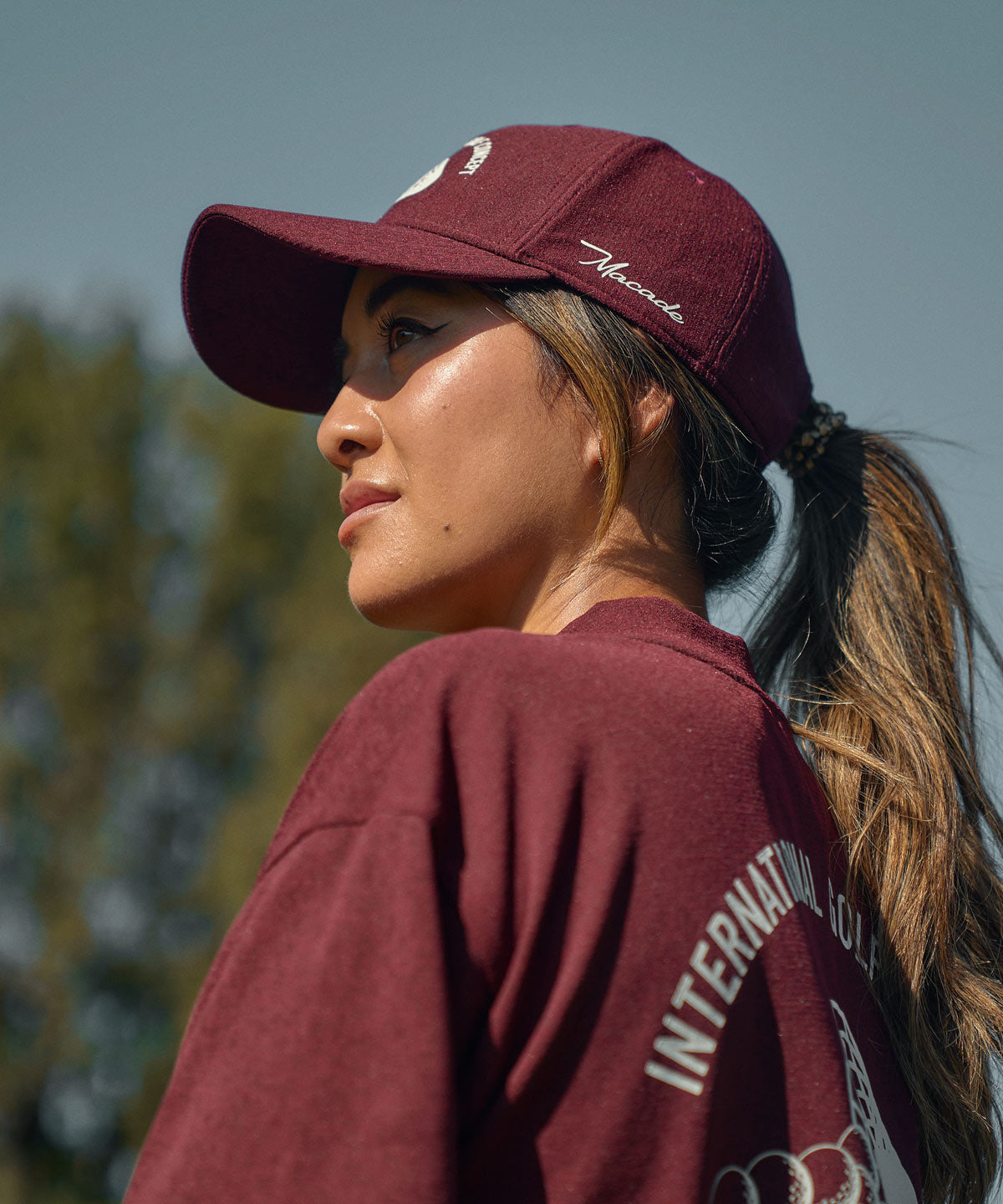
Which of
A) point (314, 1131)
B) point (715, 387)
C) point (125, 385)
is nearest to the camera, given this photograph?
point (314, 1131)

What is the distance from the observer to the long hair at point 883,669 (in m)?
1.42

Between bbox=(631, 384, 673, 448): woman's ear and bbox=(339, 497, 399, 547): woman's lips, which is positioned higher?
bbox=(631, 384, 673, 448): woman's ear

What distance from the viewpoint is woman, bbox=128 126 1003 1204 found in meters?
0.92

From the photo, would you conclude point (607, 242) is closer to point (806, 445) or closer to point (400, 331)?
point (400, 331)

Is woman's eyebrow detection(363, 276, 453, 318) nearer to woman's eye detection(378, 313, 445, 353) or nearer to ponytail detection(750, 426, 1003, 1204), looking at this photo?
woman's eye detection(378, 313, 445, 353)

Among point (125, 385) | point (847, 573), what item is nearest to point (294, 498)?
point (125, 385)

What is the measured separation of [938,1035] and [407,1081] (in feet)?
2.65

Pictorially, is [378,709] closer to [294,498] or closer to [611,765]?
[611,765]

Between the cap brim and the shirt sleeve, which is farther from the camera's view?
the cap brim

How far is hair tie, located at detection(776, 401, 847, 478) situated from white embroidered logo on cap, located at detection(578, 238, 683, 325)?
0.46m

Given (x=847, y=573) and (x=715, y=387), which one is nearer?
(x=715, y=387)

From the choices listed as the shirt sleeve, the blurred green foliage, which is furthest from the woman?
the blurred green foliage

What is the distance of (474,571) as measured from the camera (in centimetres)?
149

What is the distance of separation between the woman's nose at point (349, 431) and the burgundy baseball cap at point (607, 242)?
0.60ft
